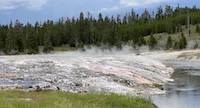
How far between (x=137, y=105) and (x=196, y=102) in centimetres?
865

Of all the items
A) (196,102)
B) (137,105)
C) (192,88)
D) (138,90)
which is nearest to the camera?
(137,105)

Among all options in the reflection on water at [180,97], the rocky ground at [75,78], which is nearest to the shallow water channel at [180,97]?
the reflection on water at [180,97]

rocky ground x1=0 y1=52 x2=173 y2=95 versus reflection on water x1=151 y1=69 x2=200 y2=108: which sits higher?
rocky ground x1=0 y1=52 x2=173 y2=95

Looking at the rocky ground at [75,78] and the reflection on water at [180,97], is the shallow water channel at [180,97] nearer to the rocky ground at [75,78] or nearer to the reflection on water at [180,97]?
the reflection on water at [180,97]

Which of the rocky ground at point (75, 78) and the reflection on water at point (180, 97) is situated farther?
the rocky ground at point (75, 78)

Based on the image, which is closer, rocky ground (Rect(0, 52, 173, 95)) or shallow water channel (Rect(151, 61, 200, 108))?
shallow water channel (Rect(151, 61, 200, 108))

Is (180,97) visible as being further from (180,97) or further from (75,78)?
(75,78)

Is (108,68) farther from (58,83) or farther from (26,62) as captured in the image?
(58,83)

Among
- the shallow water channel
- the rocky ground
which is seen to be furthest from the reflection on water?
the rocky ground

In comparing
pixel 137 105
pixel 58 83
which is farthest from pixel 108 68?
pixel 137 105

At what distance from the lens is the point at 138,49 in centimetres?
16800

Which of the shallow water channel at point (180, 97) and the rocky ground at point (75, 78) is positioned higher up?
the rocky ground at point (75, 78)

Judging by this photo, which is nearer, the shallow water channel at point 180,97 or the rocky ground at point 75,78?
the shallow water channel at point 180,97

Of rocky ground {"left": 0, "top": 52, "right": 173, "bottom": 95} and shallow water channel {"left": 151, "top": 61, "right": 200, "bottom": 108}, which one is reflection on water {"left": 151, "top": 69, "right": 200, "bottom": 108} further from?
rocky ground {"left": 0, "top": 52, "right": 173, "bottom": 95}
